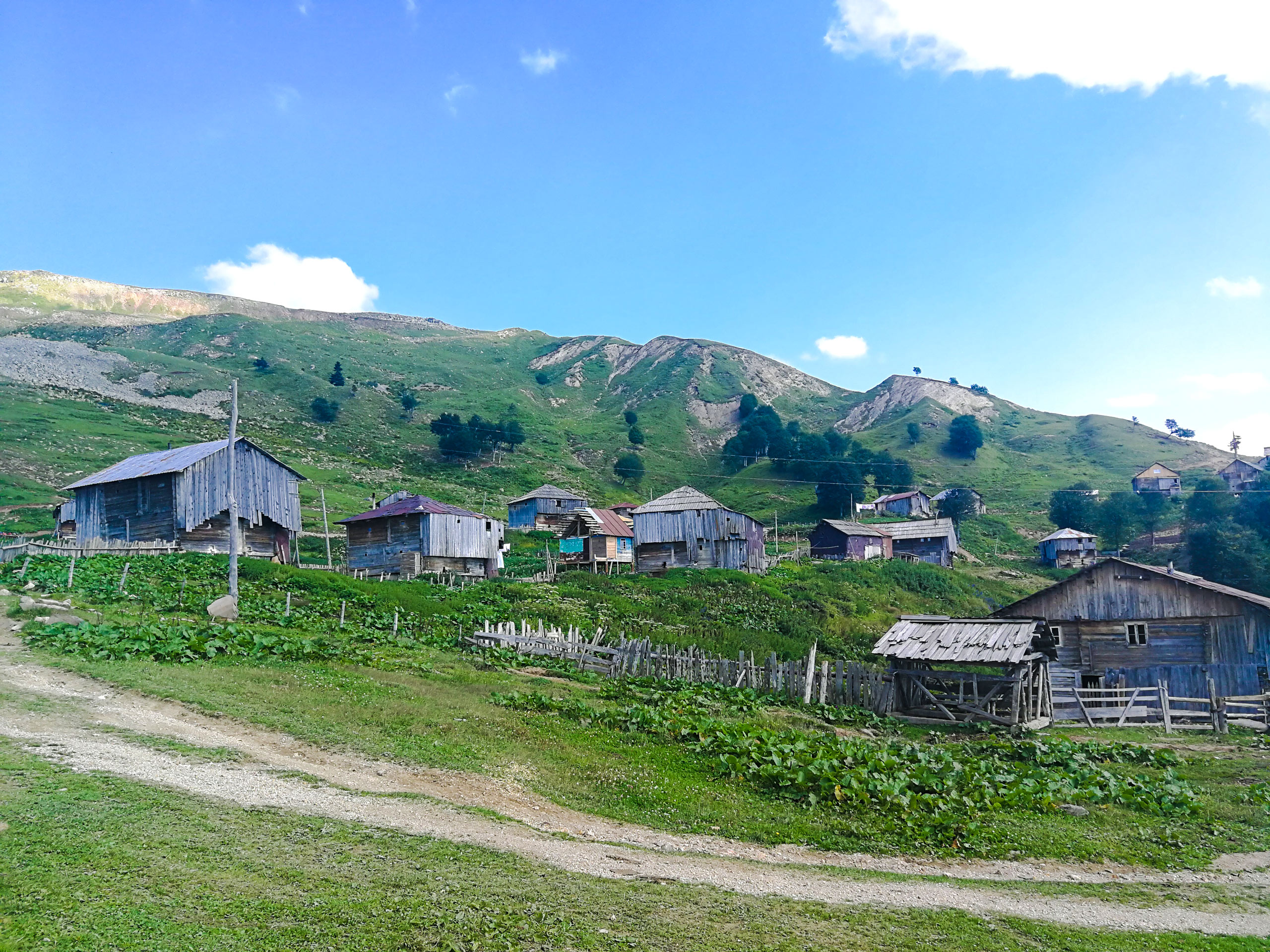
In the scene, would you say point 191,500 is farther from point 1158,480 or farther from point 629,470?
point 1158,480

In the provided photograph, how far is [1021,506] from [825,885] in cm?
11205

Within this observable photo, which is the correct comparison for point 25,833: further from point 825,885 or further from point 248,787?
point 825,885

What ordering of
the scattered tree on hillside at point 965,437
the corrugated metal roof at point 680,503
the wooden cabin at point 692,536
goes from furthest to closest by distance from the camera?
the scattered tree on hillside at point 965,437
the corrugated metal roof at point 680,503
the wooden cabin at point 692,536

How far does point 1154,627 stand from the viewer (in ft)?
107

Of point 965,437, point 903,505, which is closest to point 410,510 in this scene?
point 903,505

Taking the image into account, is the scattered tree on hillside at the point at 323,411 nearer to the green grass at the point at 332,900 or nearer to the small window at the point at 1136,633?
the small window at the point at 1136,633

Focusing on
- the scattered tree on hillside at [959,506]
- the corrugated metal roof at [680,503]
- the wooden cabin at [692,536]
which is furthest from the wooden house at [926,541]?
the corrugated metal roof at [680,503]

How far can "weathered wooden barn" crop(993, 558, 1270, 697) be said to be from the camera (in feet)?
101

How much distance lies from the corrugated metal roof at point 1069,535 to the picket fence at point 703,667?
6852cm

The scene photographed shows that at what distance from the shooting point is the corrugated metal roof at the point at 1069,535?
84188 millimetres

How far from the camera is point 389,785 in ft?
41.3

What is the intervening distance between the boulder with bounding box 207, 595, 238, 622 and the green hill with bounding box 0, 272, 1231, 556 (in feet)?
A: 122

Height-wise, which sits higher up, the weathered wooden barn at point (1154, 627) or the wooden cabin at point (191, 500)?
the wooden cabin at point (191, 500)

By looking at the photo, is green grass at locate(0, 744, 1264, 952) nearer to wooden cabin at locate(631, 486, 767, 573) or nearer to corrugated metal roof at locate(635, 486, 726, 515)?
wooden cabin at locate(631, 486, 767, 573)
